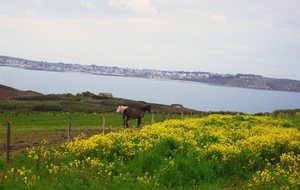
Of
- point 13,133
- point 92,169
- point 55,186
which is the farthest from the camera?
point 13,133

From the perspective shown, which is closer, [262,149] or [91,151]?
[91,151]

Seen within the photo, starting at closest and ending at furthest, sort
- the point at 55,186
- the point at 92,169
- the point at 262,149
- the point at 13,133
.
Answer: the point at 55,186, the point at 92,169, the point at 262,149, the point at 13,133

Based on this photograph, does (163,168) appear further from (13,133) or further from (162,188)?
(13,133)

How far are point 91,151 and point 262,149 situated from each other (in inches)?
296

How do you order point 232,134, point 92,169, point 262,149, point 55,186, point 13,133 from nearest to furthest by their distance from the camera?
point 55,186 → point 92,169 → point 262,149 → point 232,134 → point 13,133

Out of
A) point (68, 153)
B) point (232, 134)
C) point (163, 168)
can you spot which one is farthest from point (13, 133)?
point (163, 168)

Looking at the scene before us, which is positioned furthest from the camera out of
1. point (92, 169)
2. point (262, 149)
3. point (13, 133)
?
point (13, 133)

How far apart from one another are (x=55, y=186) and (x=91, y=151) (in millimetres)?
4764

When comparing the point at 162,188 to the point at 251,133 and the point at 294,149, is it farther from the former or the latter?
the point at 251,133

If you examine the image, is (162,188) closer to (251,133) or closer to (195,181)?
(195,181)

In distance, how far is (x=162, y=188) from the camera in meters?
12.2

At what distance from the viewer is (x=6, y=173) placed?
14078 mm

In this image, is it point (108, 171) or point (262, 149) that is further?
point (262, 149)

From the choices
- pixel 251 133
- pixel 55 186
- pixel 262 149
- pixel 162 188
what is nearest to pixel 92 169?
pixel 55 186
